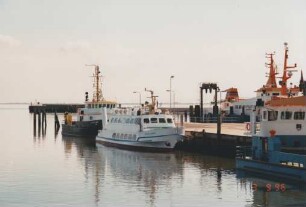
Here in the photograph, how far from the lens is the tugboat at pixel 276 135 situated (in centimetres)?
3947

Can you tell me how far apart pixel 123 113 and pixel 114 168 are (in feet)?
66.6

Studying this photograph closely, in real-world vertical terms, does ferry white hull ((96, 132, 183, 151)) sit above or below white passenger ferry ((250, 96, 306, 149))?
below

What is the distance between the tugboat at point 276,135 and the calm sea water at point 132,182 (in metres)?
1.16

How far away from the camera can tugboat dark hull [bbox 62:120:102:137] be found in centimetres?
8338

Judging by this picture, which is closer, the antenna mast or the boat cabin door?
the boat cabin door

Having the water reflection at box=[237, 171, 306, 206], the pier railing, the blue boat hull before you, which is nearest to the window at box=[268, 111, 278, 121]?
the pier railing

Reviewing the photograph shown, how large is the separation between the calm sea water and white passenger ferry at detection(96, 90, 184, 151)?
158 centimetres

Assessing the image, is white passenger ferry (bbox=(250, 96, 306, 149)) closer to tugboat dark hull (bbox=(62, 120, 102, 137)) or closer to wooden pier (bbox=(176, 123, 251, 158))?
wooden pier (bbox=(176, 123, 251, 158))

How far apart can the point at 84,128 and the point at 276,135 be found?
4683 cm

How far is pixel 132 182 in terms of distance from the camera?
40.8 m

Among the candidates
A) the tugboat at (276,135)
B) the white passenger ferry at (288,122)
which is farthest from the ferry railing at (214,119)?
the white passenger ferry at (288,122)

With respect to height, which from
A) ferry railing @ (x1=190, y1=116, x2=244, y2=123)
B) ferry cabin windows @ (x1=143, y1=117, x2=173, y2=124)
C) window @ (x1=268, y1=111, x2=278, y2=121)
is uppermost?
window @ (x1=268, y1=111, x2=278, y2=121)

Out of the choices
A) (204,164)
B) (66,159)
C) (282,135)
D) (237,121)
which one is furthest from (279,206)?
(237,121)
